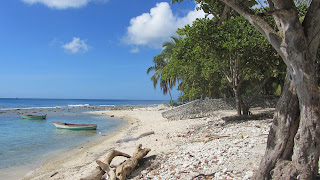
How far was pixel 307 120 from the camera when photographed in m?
3.33

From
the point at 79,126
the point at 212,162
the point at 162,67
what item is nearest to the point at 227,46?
the point at 212,162

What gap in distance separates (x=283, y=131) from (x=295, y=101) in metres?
0.53

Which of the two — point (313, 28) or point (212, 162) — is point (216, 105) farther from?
point (313, 28)

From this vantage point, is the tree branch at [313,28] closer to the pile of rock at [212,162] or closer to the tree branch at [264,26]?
the tree branch at [264,26]

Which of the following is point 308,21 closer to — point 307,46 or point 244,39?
point 307,46

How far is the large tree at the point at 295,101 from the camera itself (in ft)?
10.8

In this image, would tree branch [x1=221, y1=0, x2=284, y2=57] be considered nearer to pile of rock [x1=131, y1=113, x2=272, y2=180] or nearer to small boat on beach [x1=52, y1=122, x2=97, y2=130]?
pile of rock [x1=131, y1=113, x2=272, y2=180]

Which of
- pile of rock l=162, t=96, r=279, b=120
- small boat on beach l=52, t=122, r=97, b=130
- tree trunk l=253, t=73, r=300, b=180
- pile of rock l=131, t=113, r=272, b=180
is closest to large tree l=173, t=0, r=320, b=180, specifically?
tree trunk l=253, t=73, r=300, b=180

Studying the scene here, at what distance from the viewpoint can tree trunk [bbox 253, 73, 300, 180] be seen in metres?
3.58

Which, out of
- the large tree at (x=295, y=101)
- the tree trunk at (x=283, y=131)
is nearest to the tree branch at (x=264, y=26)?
the large tree at (x=295, y=101)

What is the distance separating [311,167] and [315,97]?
107cm

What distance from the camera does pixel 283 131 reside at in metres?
3.61

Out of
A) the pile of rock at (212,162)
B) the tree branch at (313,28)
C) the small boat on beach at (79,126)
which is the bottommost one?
the small boat on beach at (79,126)

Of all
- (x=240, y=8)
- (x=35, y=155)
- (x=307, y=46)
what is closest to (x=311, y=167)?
(x=307, y=46)
